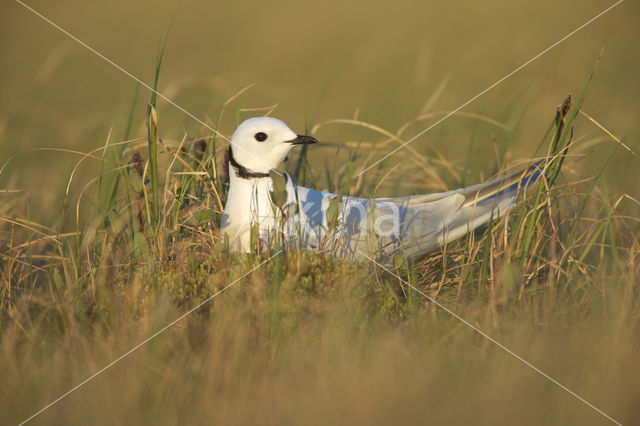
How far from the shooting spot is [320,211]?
Result: 161 inches

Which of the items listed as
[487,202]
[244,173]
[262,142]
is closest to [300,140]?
[262,142]

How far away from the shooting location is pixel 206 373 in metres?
2.77

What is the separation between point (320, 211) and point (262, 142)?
62 centimetres

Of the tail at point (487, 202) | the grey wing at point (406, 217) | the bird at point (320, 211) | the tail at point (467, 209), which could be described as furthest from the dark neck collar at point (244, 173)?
the tail at point (487, 202)

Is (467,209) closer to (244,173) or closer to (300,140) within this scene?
(300,140)

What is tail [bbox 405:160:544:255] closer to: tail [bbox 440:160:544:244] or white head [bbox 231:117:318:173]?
tail [bbox 440:160:544:244]

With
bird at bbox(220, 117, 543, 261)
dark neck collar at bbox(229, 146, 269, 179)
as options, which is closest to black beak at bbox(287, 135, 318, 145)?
bird at bbox(220, 117, 543, 261)

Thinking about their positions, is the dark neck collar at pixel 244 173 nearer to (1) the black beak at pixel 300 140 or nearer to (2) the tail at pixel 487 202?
(1) the black beak at pixel 300 140

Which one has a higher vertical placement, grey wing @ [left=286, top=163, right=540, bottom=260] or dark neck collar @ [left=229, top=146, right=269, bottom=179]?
dark neck collar @ [left=229, top=146, right=269, bottom=179]

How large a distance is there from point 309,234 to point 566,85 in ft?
24.4

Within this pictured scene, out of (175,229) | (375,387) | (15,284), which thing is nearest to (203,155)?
(175,229)

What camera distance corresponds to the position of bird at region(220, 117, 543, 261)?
12.5 ft

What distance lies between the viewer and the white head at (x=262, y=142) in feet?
12.7

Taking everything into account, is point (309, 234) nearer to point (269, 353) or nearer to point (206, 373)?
point (269, 353)
